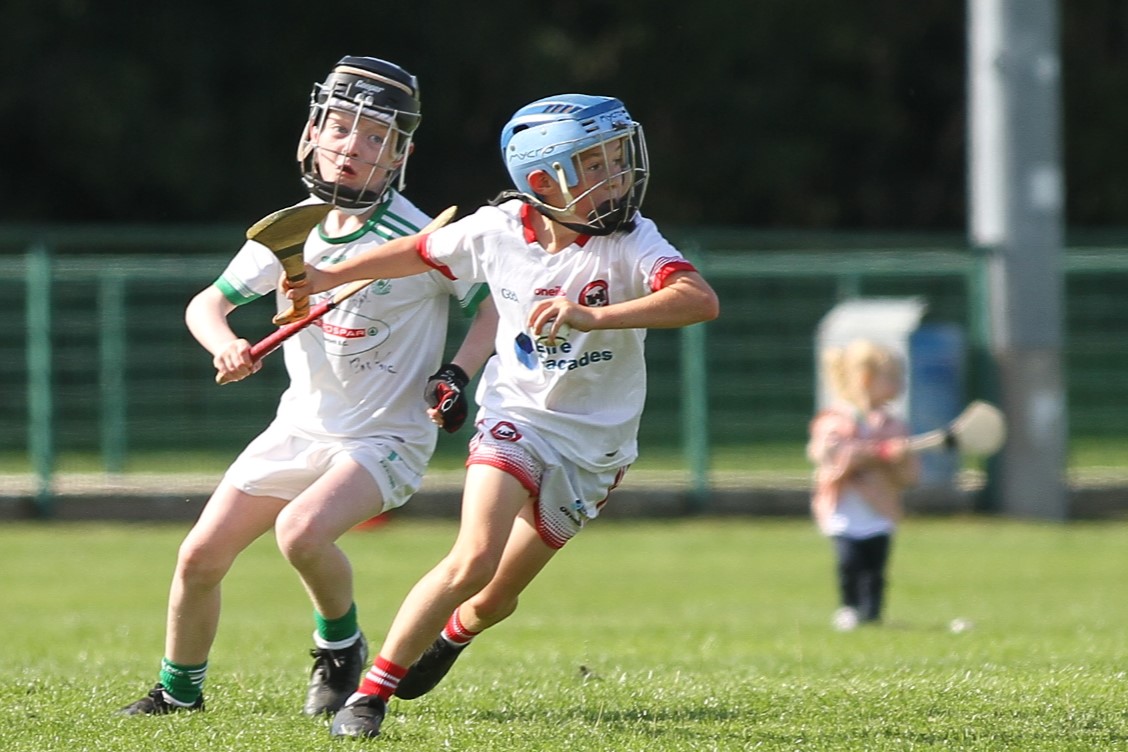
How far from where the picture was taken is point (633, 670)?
707 cm

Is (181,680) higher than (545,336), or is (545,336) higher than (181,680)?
(545,336)

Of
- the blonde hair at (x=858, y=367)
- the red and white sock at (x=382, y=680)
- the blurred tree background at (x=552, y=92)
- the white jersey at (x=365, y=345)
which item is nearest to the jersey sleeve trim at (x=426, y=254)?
the white jersey at (x=365, y=345)

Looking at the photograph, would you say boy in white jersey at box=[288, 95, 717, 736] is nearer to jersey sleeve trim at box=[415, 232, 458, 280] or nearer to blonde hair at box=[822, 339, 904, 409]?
jersey sleeve trim at box=[415, 232, 458, 280]

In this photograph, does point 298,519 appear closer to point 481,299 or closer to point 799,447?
point 481,299

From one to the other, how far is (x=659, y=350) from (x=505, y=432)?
11.1 metres

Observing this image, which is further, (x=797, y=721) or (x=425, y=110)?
(x=425, y=110)

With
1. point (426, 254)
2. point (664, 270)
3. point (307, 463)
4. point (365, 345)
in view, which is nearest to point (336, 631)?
point (307, 463)

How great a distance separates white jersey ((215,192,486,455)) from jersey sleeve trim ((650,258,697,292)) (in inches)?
28.1

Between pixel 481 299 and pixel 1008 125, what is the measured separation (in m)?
10.0

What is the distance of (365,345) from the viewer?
5820mm

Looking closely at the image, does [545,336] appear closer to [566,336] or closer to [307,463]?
[566,336]

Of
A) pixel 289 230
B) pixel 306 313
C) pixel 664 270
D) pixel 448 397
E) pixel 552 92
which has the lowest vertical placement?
pixel 448 397

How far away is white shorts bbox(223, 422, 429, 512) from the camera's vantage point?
18.7 ft

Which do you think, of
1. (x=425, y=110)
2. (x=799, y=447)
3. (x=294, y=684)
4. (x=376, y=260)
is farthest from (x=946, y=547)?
(x=425, y=110)
